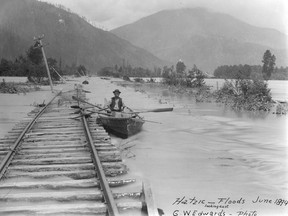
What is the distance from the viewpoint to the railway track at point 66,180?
5031mm

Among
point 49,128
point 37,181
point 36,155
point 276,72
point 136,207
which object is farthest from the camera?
point 276,72

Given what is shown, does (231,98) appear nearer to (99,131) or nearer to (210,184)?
(99,131)

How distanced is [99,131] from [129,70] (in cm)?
14044

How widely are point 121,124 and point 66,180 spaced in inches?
219

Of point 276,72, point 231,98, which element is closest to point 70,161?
point 231,98

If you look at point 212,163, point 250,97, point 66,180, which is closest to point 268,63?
point 250,97

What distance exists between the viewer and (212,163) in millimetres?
9297

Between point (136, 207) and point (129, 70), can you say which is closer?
point (136, 207)

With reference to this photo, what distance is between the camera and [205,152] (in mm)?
10797

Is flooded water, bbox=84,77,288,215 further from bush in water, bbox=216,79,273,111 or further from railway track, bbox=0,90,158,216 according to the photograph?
bush in water, bbox=216,79,273,111

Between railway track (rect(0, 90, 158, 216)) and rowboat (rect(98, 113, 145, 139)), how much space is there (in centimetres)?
169

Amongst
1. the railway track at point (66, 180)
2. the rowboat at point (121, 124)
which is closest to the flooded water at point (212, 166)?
the rowboat at point (121, 124)

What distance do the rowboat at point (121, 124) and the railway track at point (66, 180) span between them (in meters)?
1.69

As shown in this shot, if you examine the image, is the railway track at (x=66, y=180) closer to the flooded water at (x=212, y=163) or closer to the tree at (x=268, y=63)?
the flooded water at (x=212, y=163)
